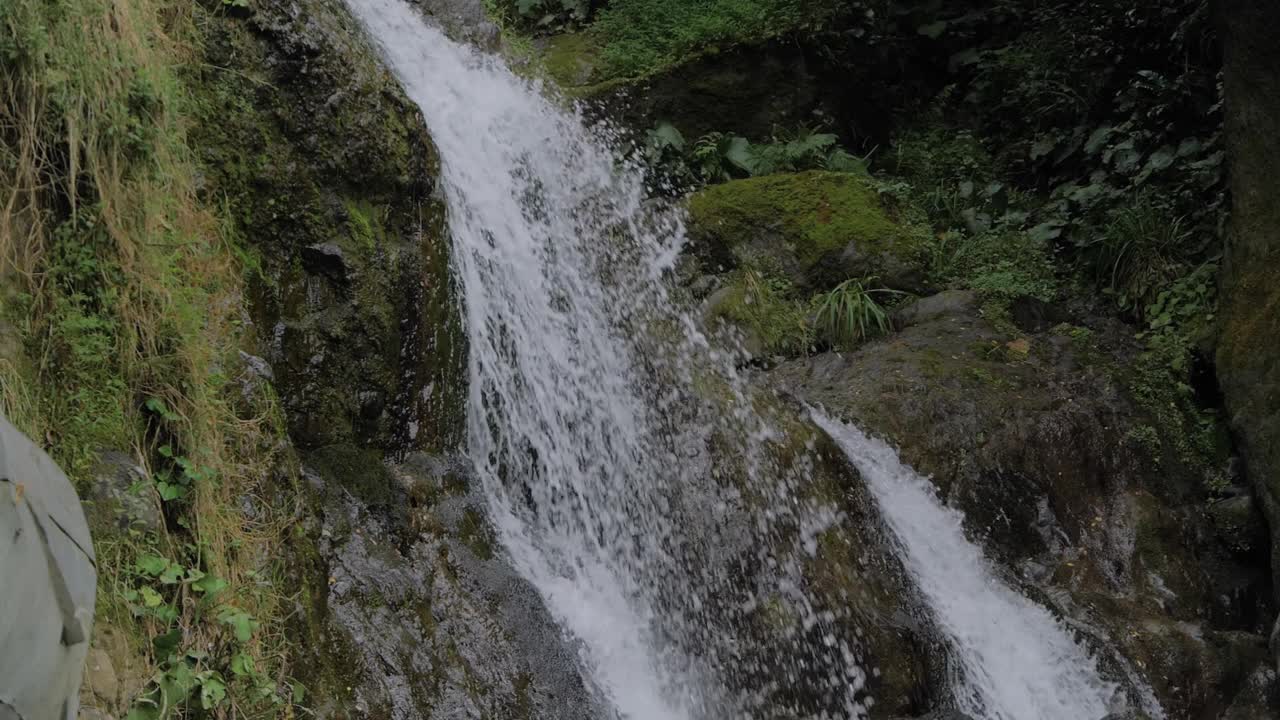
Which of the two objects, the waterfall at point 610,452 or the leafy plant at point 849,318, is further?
the leafy plant at point 849,318

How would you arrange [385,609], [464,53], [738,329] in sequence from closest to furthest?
[385,609], [738,329], [464,53]

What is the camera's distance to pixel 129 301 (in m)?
3.33

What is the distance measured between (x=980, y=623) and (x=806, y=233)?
3.32 m

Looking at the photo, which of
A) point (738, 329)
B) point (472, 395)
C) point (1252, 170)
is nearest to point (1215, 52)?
point (1252, 170)

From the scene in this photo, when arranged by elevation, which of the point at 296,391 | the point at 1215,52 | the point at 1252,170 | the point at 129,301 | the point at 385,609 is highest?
the point at 1215,52

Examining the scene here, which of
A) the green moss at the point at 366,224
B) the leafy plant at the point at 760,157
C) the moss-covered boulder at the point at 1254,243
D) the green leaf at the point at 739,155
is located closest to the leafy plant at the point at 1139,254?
the moss-covered boulder at the point at 1254,243

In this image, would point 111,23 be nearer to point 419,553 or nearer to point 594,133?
point 419,553

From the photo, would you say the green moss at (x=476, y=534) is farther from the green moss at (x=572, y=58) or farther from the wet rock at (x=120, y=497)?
the green moss at (x=572, y=58)

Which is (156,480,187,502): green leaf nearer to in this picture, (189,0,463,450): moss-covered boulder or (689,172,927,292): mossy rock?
(189,0,463,450): moss-covered boulder

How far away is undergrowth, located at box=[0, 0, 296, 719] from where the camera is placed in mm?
2994

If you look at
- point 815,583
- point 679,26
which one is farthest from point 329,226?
point 679,26

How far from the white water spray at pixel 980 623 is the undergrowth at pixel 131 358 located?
3.52 m

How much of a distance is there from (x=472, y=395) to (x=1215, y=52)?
7096mm

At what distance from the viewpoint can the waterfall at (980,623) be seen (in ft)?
17.2
